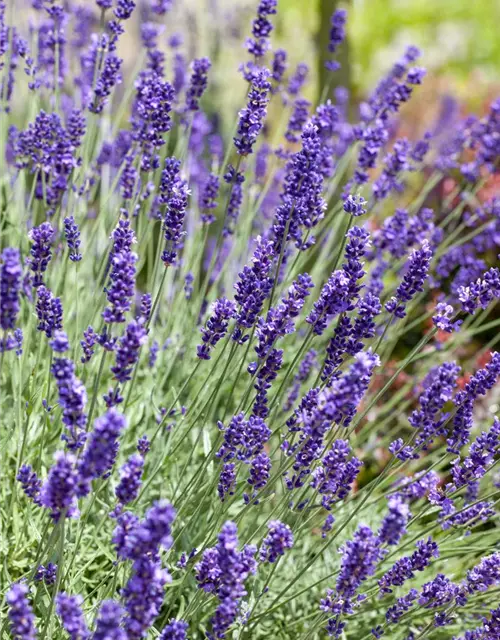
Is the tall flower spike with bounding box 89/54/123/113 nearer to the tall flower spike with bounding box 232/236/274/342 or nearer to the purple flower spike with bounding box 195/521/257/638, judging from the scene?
the tall flower spike with bounding box 232/236/274/342

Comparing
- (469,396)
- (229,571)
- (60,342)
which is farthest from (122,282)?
(469,396)

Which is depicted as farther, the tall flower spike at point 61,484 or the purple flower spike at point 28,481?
the purple flower spike at point 28,481

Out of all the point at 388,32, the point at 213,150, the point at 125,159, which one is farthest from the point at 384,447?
the point at 388,32

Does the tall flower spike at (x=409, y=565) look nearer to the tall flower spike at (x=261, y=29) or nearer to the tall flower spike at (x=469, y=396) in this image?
the tall flower spike at (x=469, y=396)

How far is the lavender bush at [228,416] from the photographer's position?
1.90m

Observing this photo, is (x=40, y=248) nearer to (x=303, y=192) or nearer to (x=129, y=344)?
(x=129, y=344)

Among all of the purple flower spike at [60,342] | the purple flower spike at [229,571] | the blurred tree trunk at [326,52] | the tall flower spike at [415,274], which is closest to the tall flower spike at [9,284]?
the purple flower spike at [60,342]

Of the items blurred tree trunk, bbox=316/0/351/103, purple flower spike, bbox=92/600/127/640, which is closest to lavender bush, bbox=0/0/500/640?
purple flower spike, bbox=92/600/127/640

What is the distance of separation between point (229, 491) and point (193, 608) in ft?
1.17

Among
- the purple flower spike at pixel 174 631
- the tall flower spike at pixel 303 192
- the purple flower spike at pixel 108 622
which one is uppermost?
the tall flower spike at pixel 303 192

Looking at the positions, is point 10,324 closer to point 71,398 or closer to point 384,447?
point 71,398

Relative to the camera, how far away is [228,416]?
3590 millimetres

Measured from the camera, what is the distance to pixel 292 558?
3279 mm

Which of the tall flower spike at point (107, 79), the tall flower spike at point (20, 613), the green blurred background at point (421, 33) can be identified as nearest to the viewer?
the tall flower spike at point (20, 613)
